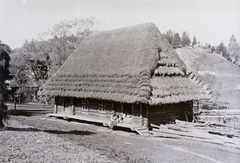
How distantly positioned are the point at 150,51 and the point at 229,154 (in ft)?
32.0

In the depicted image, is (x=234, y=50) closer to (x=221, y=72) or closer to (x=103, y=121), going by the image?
(x=221, y=72)

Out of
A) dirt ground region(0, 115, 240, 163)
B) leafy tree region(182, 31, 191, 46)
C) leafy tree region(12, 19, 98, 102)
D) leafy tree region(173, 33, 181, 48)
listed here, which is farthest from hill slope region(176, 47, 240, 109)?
leafy tree region(182, 31, 191, 46)

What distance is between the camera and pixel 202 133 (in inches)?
570

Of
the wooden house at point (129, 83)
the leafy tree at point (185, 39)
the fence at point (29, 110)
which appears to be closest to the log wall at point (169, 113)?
the wooden house at point (129, 83)

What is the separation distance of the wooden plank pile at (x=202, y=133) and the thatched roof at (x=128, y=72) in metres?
2.01

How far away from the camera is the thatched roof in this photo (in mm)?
17406

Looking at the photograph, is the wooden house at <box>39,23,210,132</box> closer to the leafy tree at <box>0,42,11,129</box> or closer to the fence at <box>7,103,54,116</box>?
the fence at <box>7,103,54,116</box>

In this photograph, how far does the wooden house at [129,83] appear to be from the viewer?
17516mm

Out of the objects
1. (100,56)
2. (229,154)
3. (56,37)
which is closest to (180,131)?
(229,154)

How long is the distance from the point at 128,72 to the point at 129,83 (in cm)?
119

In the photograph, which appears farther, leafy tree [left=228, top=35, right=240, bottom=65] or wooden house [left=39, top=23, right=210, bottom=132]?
leafy tree [left=228, top=35, right=240, bottom=65]

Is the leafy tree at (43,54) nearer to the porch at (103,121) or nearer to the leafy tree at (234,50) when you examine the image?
the porch at (103,121)

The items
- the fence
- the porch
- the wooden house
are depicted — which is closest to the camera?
the porch

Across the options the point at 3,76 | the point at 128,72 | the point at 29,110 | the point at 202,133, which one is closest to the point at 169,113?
the point at 128,72
